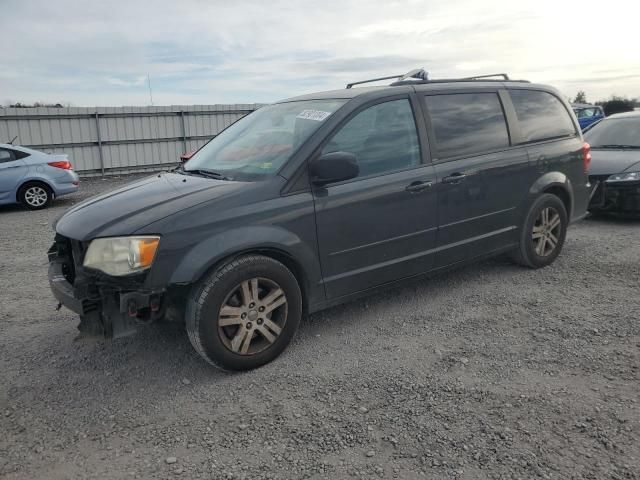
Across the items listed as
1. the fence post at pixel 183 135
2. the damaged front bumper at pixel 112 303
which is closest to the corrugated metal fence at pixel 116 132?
the fence post at pixel 183 135

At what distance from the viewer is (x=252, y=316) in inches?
133

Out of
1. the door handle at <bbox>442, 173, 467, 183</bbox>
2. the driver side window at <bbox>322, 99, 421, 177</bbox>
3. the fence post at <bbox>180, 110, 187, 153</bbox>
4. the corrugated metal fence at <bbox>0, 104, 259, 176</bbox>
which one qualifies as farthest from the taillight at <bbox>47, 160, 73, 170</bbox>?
the door handle at <bbox>442, 173, 467, 183</bbox>

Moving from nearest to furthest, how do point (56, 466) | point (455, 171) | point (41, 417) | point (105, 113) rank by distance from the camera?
1. point (56, 466)
2. point (41, 417)
3. point (455, 171)
4. point (105, 113)

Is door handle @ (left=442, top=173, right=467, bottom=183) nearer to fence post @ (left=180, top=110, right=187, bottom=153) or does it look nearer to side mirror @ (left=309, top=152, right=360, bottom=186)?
side mirror @ (left=309, top=152, right=360, bottom=186)

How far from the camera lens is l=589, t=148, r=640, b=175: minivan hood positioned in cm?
721

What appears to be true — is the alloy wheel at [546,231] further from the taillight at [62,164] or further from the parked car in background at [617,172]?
the taillight at [62,164]

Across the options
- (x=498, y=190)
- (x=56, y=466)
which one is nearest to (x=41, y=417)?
(x=56, y=466)

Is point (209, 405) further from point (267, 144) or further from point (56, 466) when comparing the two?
point (267, 144)

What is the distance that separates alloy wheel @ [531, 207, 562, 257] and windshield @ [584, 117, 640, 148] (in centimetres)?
348

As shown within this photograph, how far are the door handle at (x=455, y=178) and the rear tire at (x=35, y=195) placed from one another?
30.5 feet

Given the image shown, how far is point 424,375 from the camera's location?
331cm

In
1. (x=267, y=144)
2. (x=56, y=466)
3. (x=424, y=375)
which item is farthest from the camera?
(x=267, y=144)

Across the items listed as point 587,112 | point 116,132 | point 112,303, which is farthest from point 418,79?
point 587,112

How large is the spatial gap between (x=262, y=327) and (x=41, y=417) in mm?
1348
